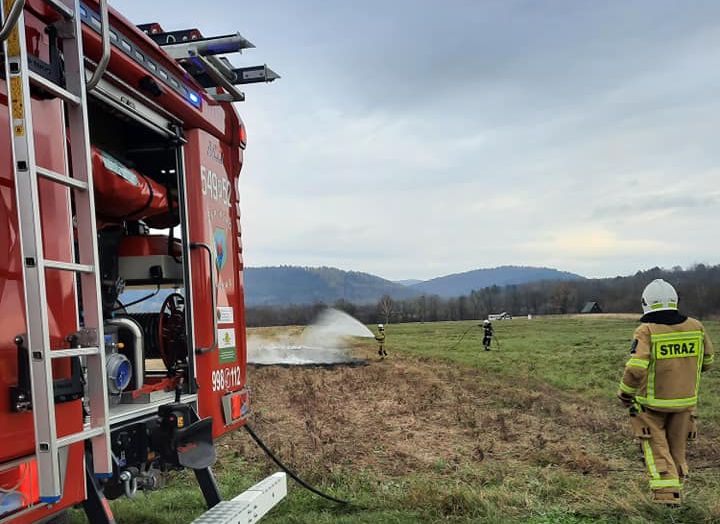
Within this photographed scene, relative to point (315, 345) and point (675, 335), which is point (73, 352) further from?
point (315, 345)

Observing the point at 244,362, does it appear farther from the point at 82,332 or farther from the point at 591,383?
the point at 591,383

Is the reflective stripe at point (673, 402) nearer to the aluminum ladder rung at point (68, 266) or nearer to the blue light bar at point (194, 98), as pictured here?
the blue light bar at point (194, 98)

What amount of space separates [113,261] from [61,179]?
6.06 feet

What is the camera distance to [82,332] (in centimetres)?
235

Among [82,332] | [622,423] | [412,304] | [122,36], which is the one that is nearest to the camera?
[82,332]

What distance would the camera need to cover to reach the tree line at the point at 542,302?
59688 millimetres

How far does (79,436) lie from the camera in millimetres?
2283

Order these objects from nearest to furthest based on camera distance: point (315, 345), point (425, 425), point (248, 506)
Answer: point (248, 506) < point (425, 425) < point (315, 345)

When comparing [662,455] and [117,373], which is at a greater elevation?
[117,373]

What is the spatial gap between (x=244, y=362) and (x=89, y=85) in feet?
8.51

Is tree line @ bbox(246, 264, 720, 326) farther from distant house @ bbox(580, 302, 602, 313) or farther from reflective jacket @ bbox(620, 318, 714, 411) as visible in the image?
reflective jacket @ bbox(620, 318, 714, 411)

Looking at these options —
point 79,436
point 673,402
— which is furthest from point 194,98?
point 673,402

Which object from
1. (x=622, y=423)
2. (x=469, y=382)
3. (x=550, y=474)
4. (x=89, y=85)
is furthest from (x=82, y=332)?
(x=469, y=382)

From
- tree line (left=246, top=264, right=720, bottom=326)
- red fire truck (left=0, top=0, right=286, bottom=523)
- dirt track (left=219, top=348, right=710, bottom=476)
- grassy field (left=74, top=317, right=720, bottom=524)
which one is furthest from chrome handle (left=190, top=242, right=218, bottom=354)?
tree line (left=246, top=264, right=720, bottom=326)
